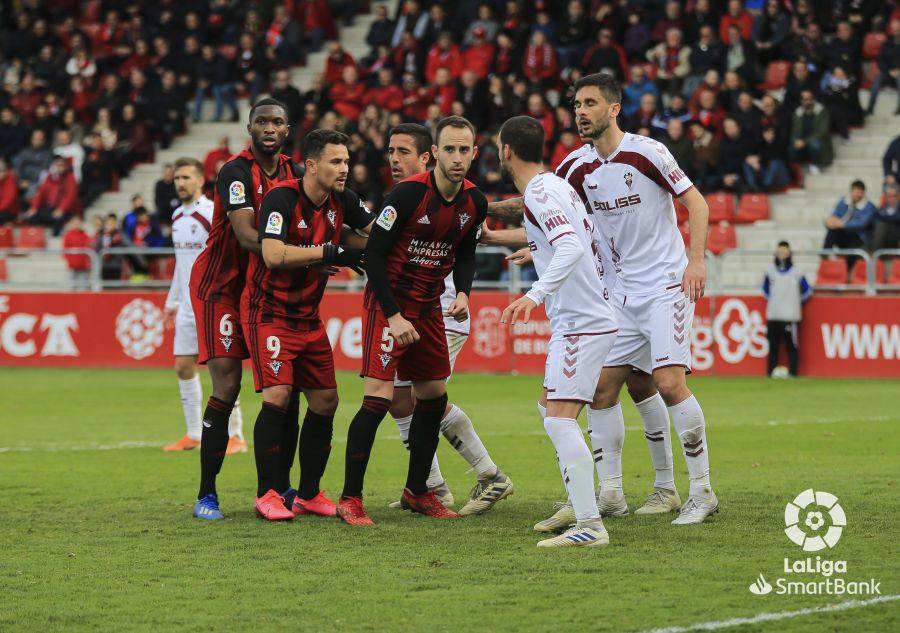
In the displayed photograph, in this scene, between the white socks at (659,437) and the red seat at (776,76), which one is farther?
the red seat at (776,76)

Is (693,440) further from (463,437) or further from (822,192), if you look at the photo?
(822,192)

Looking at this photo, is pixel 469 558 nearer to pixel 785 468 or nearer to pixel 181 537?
pixel 181 537

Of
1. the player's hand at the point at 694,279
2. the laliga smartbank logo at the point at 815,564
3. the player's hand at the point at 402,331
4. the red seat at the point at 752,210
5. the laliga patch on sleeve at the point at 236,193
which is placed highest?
the red seat at the point at 752,210

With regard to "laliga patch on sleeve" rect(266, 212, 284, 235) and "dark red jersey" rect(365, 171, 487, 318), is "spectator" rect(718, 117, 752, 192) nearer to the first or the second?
"dark red jersey" rect(365, 171, 487, 318)

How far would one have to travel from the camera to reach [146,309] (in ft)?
75.4

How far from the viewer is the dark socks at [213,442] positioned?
8.91m

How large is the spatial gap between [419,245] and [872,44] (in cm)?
1832

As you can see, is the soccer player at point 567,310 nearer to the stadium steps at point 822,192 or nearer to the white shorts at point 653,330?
the white shorts at point 653,330

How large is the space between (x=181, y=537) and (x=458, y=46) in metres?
21.2

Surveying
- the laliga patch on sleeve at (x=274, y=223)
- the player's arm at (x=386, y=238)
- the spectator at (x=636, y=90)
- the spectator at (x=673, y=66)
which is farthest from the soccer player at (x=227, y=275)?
the spectator at (x=673, y=66)

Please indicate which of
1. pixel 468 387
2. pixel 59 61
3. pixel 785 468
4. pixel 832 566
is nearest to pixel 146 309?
pixel 468 387

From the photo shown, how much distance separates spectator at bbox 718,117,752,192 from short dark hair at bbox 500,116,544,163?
15972 millimetres

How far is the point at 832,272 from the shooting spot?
2053 centimetres

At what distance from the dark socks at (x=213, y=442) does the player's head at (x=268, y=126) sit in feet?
5.37
